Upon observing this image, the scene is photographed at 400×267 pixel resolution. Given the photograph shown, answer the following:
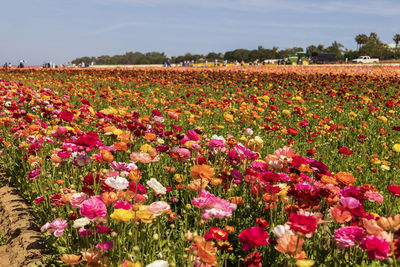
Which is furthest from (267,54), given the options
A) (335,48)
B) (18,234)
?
(18,234)

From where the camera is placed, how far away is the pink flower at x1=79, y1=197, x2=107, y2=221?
1666 millimetres

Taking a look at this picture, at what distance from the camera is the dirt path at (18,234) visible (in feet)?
8.23

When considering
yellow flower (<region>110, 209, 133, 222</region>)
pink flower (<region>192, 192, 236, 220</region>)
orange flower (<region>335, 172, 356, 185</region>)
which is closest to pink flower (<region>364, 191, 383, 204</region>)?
orange flower (<region>335, 172, 356, 185</region>)

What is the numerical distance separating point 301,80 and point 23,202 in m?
11.9

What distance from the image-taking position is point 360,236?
164 cm

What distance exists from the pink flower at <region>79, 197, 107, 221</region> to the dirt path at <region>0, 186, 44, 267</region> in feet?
3.57

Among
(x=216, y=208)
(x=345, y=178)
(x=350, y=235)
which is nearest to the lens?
(x=350, y=235)

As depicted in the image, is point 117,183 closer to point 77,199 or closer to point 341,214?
point 77,199

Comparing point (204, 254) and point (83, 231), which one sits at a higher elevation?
point (204, 254)

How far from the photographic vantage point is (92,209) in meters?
1.68

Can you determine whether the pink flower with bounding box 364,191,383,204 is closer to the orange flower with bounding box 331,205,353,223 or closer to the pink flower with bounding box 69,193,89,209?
the orange flower with bounding box 331,205,353,223

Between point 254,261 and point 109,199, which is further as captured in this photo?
point 109,199

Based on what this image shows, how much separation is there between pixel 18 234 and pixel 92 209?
5.18 ft

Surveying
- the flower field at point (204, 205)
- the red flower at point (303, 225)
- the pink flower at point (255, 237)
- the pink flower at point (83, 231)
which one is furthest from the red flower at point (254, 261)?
the pink flower at point (83, 231)
